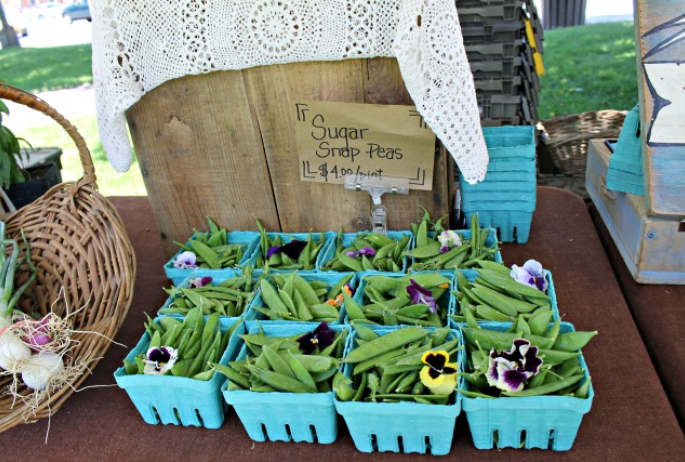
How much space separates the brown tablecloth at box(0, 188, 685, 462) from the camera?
101 centimetres

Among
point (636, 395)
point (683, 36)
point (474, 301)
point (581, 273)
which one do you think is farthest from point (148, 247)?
point (683, 36)

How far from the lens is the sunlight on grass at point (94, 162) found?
4.04 meters

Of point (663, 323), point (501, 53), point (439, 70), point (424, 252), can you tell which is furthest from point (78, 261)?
point (501, 53)

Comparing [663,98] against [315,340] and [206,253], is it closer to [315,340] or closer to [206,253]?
[315,340]

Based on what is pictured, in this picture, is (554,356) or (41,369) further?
(41,369)

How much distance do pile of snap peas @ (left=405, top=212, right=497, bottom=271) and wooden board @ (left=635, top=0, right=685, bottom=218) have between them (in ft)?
1.24

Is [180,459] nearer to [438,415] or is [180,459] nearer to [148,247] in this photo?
[438,415]

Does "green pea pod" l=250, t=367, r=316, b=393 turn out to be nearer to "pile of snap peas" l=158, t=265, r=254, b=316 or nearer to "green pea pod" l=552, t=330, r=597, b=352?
Result: "pile of snap peas" l=158, t=265, r=254, b=316

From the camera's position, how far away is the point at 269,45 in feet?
4.34

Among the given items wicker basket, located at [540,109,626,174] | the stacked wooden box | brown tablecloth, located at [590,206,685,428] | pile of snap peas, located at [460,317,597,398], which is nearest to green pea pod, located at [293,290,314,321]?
pile of snap peas, located at [460,317,597,398]

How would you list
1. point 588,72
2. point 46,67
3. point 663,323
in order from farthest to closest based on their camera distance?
point 46,67 → point 588,72 → point 663,323

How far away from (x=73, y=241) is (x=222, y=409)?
53 centimetres

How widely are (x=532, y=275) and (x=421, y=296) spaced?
25cm

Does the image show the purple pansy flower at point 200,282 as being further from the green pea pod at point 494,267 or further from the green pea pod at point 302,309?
the green pea pod at point 494,267
